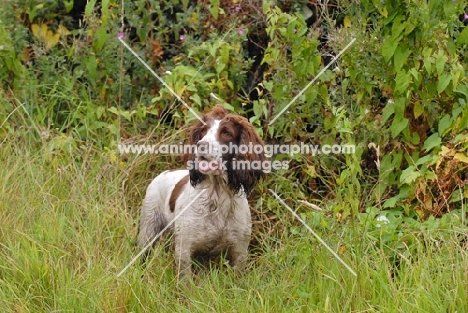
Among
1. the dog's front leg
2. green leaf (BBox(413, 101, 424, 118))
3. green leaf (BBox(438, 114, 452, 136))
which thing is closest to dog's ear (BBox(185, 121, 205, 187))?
the dog's front leg

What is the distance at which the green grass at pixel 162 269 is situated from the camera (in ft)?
15.1

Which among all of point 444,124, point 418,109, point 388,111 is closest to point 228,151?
point 388,111

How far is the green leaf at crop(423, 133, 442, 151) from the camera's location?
565 centimetres

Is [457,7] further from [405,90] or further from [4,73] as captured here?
[4,73]

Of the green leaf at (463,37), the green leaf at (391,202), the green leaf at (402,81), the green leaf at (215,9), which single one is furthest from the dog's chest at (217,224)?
the green leaf at (215,9)

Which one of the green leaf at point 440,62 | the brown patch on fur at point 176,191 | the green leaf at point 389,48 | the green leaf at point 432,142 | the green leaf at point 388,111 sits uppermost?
the green leaf at point 389,48

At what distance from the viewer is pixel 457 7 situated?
214 inches

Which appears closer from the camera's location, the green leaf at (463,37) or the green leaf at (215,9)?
the green leaf at (463,37)

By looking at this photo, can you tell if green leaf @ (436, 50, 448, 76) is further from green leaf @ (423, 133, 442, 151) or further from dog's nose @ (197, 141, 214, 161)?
dog's nose @ (197, 141, 214, 161)

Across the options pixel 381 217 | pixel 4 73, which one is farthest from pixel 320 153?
pixel 4 73

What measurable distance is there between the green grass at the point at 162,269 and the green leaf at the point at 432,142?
767 mm

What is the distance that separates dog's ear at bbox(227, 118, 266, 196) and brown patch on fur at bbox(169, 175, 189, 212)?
1.27ft

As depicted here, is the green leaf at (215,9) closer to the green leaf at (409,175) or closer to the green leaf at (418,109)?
the green leaf at (418,109)

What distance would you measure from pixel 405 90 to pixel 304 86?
73 cm
